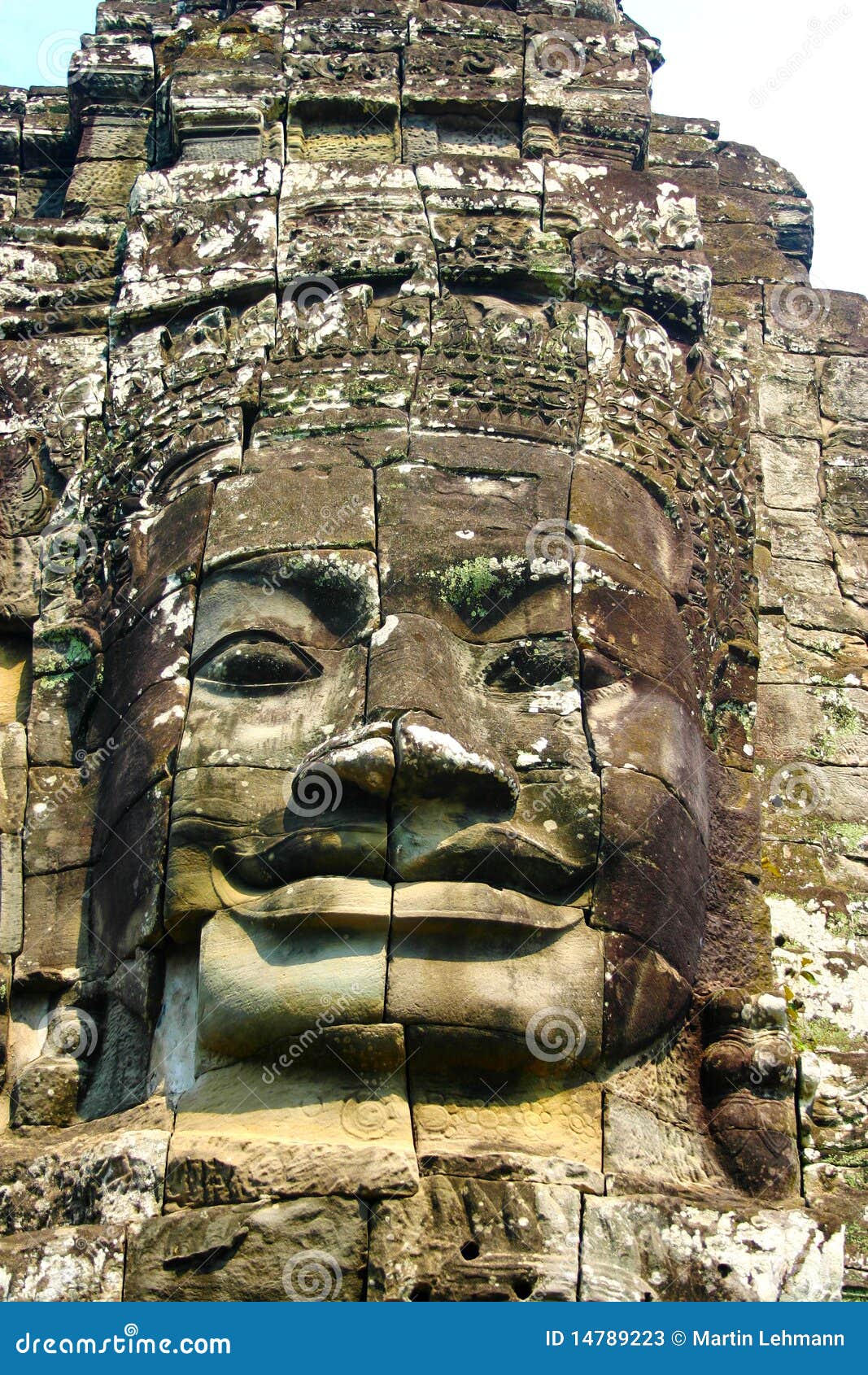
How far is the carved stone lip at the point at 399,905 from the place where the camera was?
6.57 m

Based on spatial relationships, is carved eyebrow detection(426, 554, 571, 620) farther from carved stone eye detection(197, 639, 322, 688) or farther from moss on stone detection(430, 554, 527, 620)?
carved stone eye detection(197, 639, 322, 688)

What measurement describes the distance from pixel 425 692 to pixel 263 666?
2.30ft

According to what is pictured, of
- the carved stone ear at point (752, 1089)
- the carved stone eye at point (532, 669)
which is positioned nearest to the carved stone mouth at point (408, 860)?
the carved stone eye at point (532, 669)

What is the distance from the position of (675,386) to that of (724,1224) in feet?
12.4

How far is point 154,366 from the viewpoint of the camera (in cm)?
879

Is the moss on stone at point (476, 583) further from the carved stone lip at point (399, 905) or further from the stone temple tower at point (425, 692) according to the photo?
the carved stone lip at point (399, 905)

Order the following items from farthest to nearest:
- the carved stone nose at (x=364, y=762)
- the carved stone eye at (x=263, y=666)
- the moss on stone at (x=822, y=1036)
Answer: the moss on stone at (x=822, y=1036)
the carved stone eye at (x=263, y=666)
the carved stone nose at (x=364, y=762)

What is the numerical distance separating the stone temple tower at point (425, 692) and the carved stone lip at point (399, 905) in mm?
17

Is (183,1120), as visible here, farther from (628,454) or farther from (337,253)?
(337,253)

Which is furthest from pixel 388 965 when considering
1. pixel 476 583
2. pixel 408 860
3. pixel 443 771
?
pixel 476 583

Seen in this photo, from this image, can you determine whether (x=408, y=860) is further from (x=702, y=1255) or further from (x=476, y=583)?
(x=702, y=1255)

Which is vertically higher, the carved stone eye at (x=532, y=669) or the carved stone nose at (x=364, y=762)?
the carved stone eye at (x=532, y=669)

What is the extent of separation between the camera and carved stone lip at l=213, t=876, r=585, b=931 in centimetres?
657

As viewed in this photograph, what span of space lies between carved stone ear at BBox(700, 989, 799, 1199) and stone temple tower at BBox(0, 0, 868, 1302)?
0.02 metres
